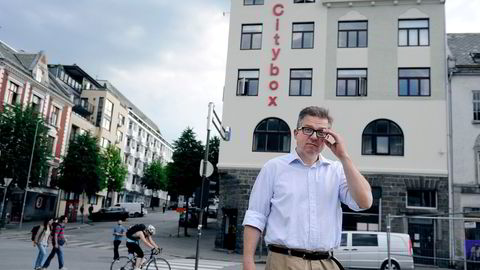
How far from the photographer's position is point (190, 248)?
24.8 meters

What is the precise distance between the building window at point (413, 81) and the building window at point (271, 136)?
6.83 m

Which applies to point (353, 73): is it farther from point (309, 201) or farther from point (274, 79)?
point (309, 201)

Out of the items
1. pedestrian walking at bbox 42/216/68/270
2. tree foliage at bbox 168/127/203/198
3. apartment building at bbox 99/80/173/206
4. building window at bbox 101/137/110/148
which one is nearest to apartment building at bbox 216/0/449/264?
tree foliage at bbox 168/127/203/198

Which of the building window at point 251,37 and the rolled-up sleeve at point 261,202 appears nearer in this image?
the rolled-up sleeve at point 261,202

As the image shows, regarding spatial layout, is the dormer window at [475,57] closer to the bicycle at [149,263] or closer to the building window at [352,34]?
the building window at [352,34]

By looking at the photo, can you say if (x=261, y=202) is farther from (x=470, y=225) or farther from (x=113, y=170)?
(x=113, y=170)

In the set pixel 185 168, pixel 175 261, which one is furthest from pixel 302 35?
pixel 185 168

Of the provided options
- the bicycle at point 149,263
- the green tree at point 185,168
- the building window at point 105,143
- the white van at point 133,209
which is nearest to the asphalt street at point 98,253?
the green tree at point 185,168

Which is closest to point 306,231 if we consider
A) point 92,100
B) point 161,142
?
point 92,100

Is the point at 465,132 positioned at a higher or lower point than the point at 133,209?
higher

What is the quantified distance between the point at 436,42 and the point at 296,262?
23724 millimetres

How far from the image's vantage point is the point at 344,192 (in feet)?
9.89

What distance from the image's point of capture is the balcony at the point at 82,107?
1991 inches

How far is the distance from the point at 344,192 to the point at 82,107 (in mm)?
52634
